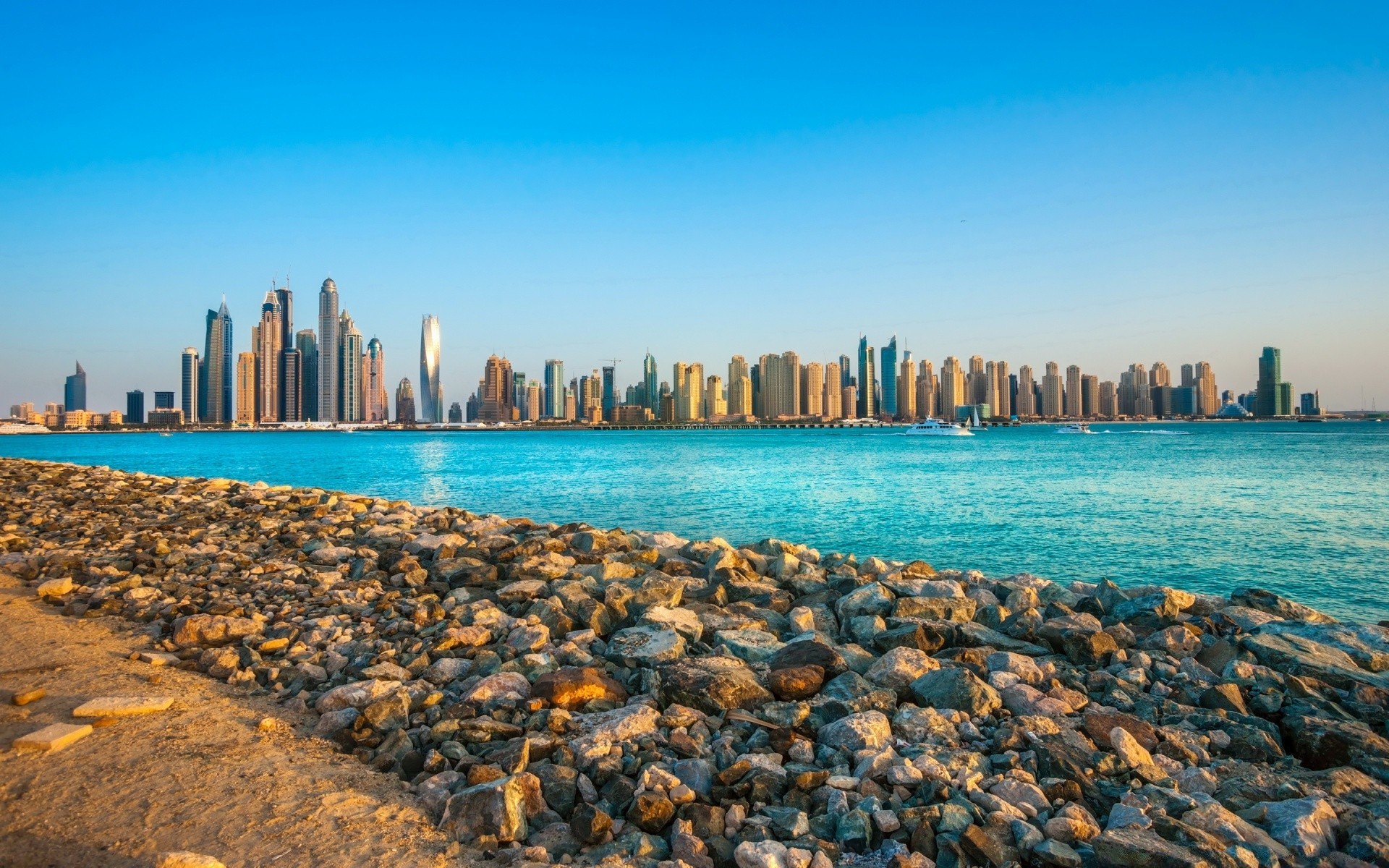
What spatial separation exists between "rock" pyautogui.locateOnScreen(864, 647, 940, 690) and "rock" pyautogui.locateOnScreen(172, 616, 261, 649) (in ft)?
22.6

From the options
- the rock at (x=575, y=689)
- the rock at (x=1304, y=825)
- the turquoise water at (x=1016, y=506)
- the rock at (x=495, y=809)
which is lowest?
the turquoise water at (x=1016, y=506)

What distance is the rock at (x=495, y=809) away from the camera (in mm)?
4656

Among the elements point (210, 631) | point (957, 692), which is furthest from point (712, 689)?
point (210, 631)

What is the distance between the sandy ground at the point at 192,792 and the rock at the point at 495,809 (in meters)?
0.13

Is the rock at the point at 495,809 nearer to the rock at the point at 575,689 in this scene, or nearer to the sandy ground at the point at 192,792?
the sandy ground at the point at 192,792

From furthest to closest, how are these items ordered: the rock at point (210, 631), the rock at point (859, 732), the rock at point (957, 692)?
the rock at point (210, 631) → the rock at point (957, 692) → the rock at point (859, 732)

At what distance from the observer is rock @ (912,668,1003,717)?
20.9 ft

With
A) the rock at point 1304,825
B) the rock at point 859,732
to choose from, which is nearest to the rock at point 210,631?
the rock at point 859,732

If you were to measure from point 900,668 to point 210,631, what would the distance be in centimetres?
751

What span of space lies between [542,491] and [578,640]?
117 feet

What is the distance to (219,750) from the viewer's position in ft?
19.0

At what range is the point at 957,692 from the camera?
648 cm

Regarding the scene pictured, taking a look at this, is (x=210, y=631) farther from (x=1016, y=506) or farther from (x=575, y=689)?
(x=1016, y=506)

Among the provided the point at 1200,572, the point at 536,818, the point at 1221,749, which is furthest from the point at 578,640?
the point at 1200,572
